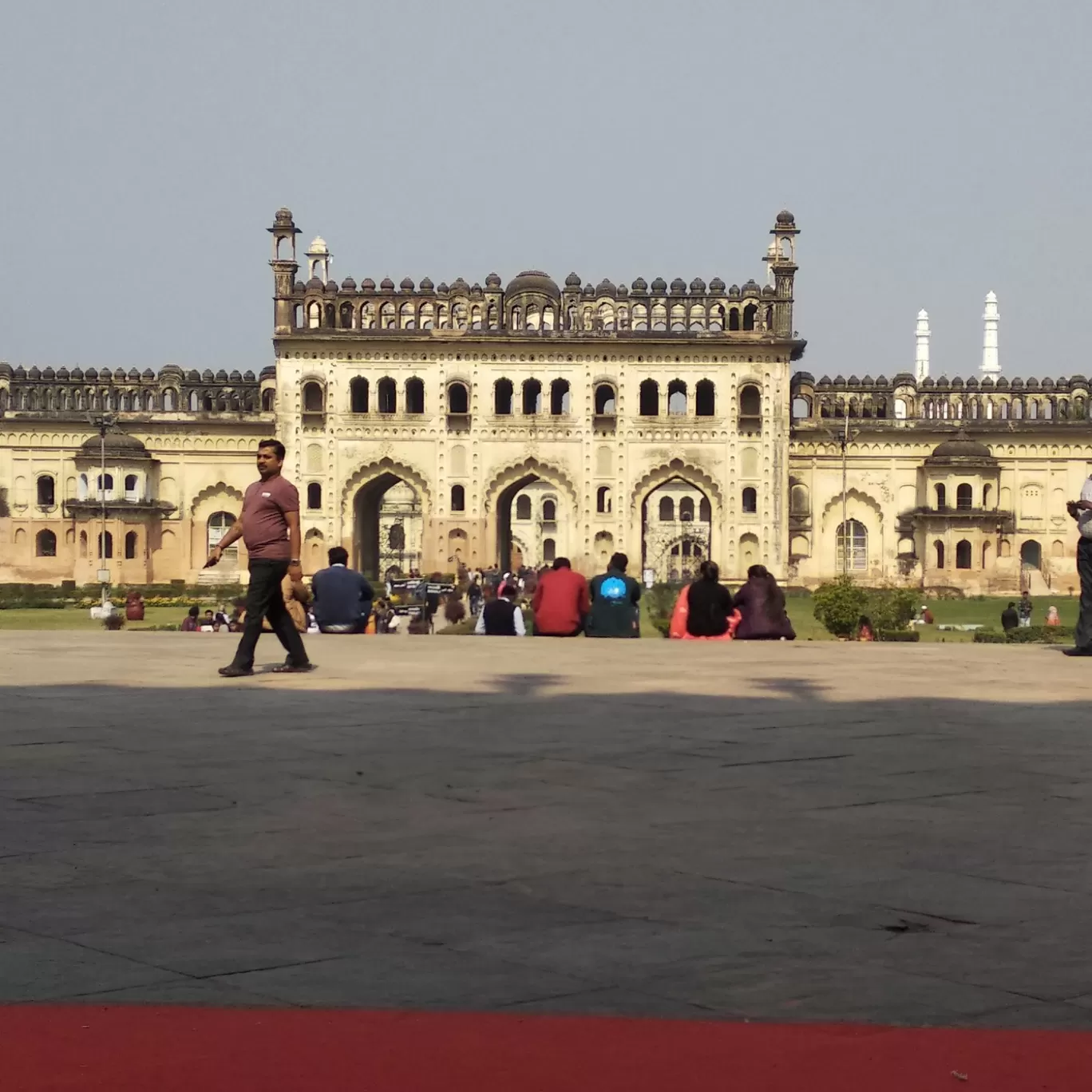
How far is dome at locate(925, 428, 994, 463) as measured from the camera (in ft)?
137

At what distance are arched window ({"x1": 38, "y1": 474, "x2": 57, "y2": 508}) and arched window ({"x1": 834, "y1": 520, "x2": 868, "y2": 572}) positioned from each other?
59.7 ft

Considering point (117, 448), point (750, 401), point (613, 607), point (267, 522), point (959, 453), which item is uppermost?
point (750, 401)

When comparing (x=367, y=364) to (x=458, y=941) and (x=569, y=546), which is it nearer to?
(x=569, y=546)

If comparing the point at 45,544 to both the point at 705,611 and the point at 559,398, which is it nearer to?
the point at 559,398

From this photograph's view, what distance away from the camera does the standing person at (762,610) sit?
1253 centimetres

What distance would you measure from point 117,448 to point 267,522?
3397 cm

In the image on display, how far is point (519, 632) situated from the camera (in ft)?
49.2

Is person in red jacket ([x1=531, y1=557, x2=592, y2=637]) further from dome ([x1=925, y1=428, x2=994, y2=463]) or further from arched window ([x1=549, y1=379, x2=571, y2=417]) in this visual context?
dome ([x1=925, y1=428, x2=994, y2=463])

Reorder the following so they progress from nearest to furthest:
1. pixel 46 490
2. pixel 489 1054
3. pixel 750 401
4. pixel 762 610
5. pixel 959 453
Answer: pixel 489 1054
pixel 762 610
pixel 750 401
pixel 959 453
pixel 46 490

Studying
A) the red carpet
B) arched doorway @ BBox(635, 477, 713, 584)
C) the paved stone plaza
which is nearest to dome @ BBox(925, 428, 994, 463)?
arched doorway @ BBox(635, 477, 713, 584)

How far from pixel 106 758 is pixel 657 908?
2.59 m

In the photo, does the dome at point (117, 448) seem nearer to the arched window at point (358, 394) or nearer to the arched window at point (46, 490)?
the arched window at point (46, 490)

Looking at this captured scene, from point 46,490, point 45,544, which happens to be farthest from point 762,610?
point 46,490

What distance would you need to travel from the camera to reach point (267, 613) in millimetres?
8695
